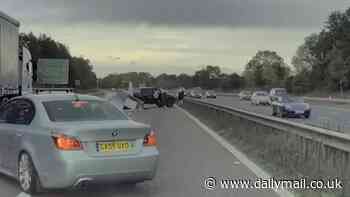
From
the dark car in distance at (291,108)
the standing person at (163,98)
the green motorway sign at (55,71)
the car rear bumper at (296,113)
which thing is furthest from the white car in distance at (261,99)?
the car rear bumper at (296,113)

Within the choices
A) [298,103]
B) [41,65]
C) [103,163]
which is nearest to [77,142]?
[103,163]

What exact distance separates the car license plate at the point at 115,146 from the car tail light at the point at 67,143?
299 mm

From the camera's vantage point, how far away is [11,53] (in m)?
21.5

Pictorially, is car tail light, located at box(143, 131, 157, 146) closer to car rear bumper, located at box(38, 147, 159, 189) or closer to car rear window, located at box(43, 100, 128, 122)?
car rear bumper, located at box(38, 147, 159, 189)

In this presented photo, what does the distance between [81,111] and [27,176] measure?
1.32 meters

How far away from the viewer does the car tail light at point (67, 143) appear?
28.7 feet

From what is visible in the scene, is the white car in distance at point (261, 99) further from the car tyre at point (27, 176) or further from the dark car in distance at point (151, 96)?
the car tyre at point (27, 176)

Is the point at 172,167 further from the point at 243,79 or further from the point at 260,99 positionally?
the point at 243,79

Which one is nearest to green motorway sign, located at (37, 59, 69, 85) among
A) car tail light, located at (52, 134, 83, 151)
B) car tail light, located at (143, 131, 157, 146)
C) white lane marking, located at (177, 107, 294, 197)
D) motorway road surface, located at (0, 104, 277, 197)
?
white lane marking, located at (177, 107, 294, 197)

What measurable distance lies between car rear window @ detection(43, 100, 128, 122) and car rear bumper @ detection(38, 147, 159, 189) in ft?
3.02

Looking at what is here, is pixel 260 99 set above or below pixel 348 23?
below

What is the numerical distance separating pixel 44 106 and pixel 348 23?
359 feet

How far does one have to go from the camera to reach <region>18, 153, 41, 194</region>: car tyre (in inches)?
360

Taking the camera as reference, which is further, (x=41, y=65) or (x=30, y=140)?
(x=41, y=65)
